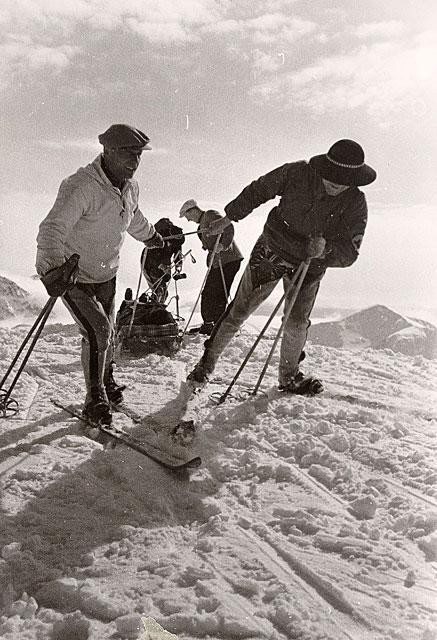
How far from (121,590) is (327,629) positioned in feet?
2.66

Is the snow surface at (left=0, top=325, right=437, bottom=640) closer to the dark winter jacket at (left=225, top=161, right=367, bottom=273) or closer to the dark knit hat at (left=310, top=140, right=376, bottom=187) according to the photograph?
the dark winter jacket at (left=225, top=161, right=367, bottom=273)

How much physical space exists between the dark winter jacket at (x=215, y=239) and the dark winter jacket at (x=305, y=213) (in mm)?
2617

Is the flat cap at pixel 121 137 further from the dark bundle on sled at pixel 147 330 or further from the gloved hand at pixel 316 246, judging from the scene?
the dark bundle on sled at pixel 147 330

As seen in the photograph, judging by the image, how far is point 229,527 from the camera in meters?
2.75

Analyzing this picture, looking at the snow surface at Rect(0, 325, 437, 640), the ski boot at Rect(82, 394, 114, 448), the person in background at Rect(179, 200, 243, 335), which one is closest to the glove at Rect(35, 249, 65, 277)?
the ski boot at Rect(82, 394, 114, 448)

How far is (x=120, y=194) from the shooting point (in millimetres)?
4039

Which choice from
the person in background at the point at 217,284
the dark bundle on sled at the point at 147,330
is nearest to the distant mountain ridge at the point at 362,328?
the person in background at the point at 217,284

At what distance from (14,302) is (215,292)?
23.3 meters

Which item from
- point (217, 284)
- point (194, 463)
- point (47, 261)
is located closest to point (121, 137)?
point (47, 261)

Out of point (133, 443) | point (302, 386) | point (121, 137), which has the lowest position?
point (133, 443)

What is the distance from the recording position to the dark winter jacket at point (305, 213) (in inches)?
176

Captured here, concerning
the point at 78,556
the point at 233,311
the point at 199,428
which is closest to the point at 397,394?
the point at 233,311

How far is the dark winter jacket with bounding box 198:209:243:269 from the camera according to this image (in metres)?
7.80

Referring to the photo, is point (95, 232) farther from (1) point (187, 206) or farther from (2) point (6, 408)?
(1) point (187, 206)
